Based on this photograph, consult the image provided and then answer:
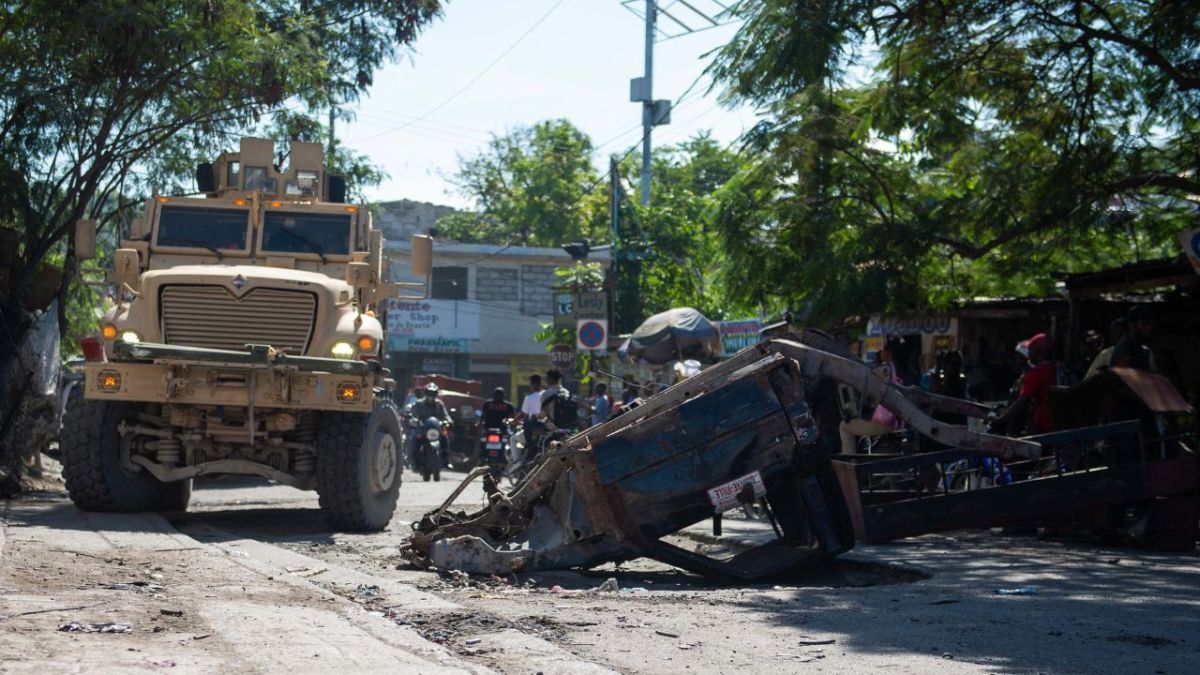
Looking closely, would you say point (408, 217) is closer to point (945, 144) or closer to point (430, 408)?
point (430, 408)

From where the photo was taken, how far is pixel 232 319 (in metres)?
11.0

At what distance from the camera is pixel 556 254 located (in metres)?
43.8

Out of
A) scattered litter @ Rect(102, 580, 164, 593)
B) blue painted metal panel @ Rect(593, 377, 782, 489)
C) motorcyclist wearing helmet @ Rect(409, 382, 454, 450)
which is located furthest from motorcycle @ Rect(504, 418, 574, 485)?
scattered litter @ Rect(102, 580, 164, 593)

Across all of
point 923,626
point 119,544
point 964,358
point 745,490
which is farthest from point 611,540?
point 964,358

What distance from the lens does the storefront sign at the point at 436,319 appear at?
42.3 meters

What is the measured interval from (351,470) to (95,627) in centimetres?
548

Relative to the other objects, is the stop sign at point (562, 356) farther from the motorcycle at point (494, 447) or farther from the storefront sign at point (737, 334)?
the storefront sign at point (737, 334)

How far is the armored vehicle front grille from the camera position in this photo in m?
11.0

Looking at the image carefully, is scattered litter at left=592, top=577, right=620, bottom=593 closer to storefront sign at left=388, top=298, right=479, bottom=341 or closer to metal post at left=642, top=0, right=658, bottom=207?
metal post at left=642, top=0, right=658, bottom=207

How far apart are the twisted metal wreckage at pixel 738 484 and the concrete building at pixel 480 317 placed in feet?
109

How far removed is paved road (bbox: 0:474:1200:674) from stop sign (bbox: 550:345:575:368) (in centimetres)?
1505

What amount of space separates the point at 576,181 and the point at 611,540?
153 feet

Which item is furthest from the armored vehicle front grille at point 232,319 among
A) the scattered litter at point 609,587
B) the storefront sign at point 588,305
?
the storefront sign at point 588,305

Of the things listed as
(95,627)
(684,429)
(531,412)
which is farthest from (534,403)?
(95,627)
